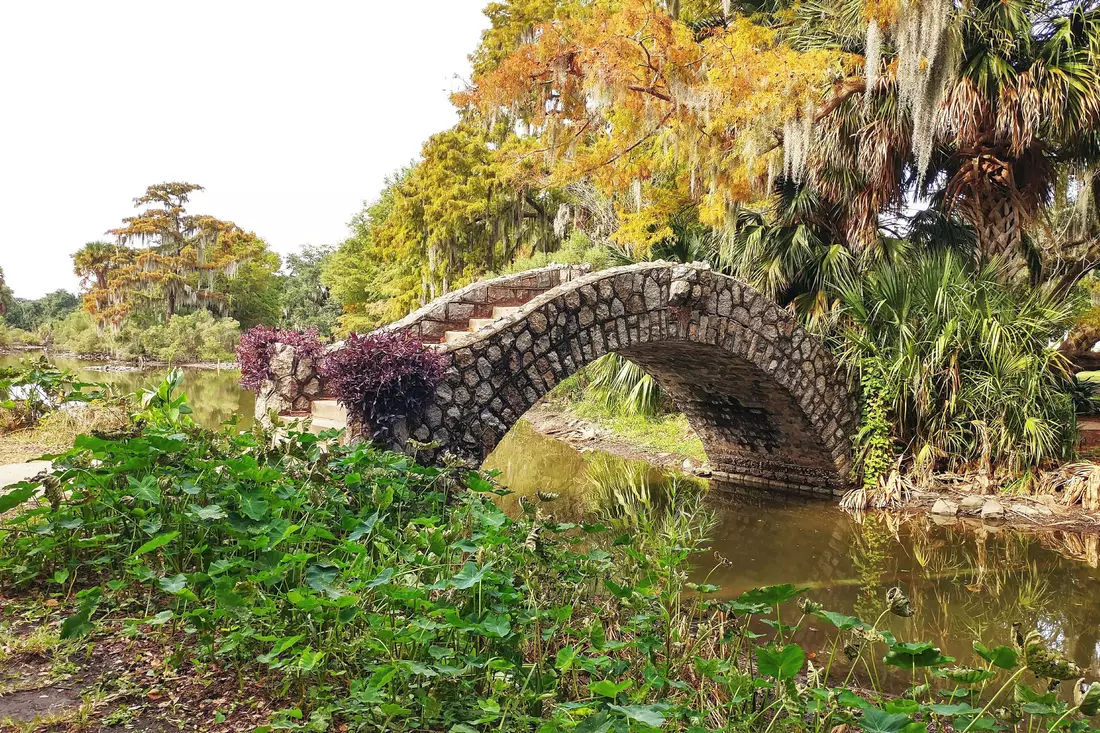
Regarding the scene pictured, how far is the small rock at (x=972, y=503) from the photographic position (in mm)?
7190

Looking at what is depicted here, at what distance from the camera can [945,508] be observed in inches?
287

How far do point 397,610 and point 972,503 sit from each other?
6844 mm

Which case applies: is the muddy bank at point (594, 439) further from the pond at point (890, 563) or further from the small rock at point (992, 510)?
the small rock at point (992, 510)

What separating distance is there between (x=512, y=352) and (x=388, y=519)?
252cm

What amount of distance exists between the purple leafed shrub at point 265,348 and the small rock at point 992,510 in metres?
6.69

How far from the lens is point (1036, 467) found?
729 cm

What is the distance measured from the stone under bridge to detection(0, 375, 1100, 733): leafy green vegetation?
1488mm

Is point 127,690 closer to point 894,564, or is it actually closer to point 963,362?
point 894,564

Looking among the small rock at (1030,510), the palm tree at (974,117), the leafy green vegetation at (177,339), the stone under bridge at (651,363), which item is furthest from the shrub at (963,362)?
the leafy green vegetation at (177,339)

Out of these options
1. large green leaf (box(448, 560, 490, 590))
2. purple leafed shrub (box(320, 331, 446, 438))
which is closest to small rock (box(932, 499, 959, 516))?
purple leafed shrub (box(320, 331, 446, 438))

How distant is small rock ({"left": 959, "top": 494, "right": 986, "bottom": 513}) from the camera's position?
7.19 meters

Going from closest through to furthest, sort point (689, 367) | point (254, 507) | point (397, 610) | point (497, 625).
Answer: point (497, 625)
point (397, 610)
point (254, 507)
point (689, 367)

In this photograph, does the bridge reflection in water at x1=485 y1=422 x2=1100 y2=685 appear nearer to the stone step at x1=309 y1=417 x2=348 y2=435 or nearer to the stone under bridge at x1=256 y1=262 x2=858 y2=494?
the stone under bridge at x1=256 y1=262 x2=858 y2=494

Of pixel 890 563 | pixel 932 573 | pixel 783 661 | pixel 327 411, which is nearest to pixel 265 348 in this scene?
pixel 327 411
